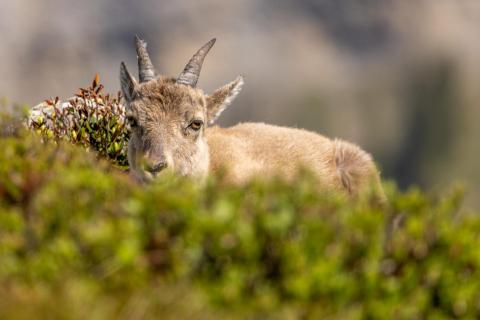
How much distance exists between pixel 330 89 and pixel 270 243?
16317 centimetres

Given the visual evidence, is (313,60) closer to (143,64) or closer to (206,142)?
(143,64)

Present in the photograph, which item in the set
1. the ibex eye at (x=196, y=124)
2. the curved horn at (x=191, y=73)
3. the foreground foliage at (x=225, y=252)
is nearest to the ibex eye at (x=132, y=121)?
the ibex eye at (x=196, y=124)

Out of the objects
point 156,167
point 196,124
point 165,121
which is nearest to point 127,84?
point 165,121

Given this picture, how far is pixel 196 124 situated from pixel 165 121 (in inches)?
21.8

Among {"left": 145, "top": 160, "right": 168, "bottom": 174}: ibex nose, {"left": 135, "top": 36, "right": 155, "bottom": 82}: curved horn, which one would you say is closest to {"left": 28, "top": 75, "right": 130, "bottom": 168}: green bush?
{"left": 135, "top": 36, "right": 155, "bottom": 82}: curved horn

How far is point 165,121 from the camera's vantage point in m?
10.5

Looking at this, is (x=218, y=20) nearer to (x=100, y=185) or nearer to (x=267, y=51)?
(x=267, y=51)

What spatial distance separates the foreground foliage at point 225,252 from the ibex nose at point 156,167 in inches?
150

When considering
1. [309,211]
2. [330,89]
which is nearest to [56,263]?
[309,211]

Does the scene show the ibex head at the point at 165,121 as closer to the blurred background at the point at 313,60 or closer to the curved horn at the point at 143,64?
the curved horn at the point at 143,64

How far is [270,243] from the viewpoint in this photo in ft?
16.4

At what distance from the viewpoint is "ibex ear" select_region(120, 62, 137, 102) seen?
11211 mm

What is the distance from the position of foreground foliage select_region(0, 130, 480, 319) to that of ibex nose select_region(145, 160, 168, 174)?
12.5ft

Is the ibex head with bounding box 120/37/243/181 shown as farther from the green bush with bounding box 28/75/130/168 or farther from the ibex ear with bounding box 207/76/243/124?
Result: the green bush with bounding box 28/75/130/168
